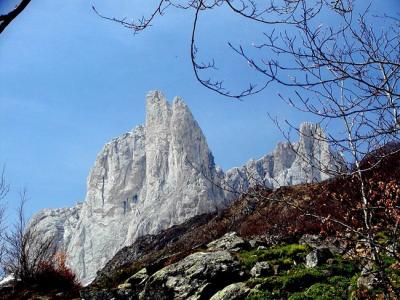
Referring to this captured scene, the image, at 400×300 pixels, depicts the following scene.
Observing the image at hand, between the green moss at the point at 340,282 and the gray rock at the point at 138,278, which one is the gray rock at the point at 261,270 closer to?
the green moss at the point at 340,282

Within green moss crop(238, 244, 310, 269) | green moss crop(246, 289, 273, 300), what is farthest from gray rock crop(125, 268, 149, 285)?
green moss crop(246, 289, 273, 300)

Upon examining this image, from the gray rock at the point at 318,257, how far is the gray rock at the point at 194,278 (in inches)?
80.0

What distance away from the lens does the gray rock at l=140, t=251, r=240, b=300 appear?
44.7 feet

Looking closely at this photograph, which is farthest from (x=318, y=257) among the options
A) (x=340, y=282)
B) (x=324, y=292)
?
Answer: (x=324, y=292)

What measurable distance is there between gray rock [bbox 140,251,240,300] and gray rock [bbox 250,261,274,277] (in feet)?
1.57

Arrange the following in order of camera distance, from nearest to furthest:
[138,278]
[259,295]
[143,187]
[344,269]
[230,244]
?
[259,295] → [344,269] → [138,278] → [230,244] → [143,187]

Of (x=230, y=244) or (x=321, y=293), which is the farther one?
(x=230, y=244)

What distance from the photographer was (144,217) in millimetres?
99938

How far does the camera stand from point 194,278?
1402cm

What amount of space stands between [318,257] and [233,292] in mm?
2808

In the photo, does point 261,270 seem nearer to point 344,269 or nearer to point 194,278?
point 194,278

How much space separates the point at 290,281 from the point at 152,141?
107 m

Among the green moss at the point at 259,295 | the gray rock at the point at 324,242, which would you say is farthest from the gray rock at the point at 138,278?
the gray rock at the point at 324,242

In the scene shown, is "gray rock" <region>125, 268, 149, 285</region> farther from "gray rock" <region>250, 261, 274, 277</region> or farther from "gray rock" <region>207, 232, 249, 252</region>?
"gray rock" <region>250, 261, 274, 277</region>
